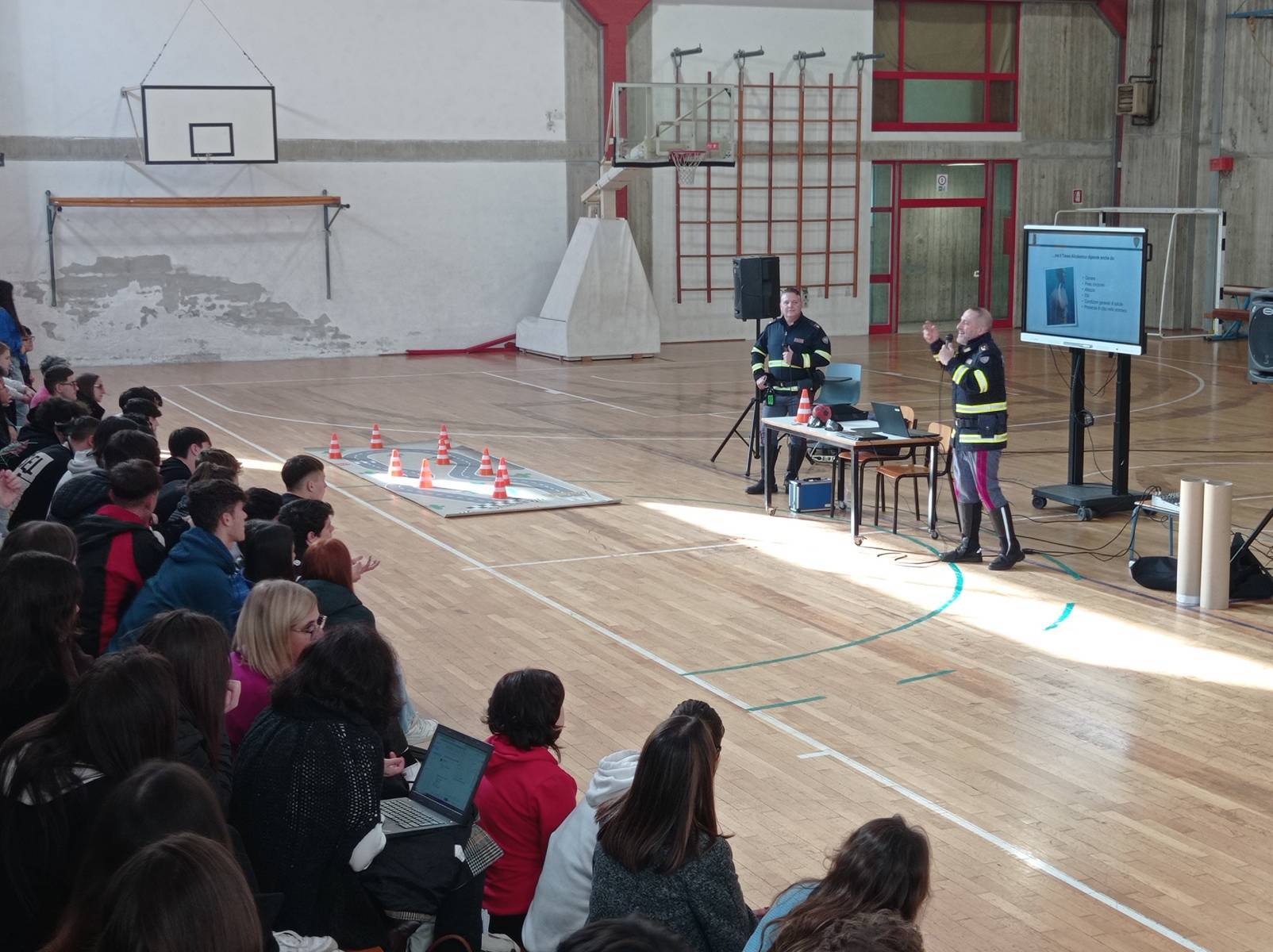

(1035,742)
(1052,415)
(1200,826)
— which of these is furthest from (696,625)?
(1052,415)

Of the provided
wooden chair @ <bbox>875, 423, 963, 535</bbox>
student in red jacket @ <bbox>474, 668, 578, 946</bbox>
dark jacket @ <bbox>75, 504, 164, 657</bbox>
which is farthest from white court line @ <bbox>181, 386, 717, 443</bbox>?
student in red jacket @ <bbox>474, 668, 578, 946</bbox>

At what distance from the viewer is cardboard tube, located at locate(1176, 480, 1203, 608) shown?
8523 mm

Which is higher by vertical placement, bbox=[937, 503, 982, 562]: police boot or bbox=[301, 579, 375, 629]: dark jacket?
bbox=[301, 579, 375, 629]: dark jacket

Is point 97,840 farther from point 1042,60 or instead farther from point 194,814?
point 1042,60

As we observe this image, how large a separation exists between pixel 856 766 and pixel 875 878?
10.7 feet

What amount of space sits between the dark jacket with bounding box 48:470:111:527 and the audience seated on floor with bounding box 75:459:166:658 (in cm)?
58

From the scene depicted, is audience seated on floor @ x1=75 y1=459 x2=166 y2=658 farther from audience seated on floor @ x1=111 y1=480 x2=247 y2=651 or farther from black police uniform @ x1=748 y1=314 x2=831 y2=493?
black police uniform @ x1=748 y1=314 x2=831 y2=493

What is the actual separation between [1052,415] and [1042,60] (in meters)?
12.1

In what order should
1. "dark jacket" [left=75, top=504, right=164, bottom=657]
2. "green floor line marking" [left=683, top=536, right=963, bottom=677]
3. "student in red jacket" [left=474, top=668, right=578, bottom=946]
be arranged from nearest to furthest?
"student in red jacket" [left=474, top=668, right=578, bottom=946] → "dark jacket" [left=75, top=504, right=164, bottom=657] → "green floor line marking" [left=683, top=536, right=963, bottom=677]

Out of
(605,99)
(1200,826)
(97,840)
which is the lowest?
(1200,826)

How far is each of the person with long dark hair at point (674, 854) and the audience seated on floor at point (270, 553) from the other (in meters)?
2.74

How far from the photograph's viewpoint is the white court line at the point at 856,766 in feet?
16.0

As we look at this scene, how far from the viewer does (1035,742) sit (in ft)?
21.1

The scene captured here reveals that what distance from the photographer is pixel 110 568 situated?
18.8ft
